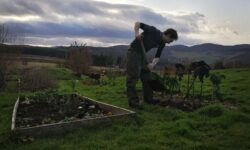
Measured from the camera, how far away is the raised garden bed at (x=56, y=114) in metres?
6.85

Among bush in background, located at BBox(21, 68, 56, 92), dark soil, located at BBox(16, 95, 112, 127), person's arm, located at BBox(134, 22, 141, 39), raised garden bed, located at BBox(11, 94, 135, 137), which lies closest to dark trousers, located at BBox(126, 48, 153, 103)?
person's arm, located at BBox(134, 22, 141, 39)

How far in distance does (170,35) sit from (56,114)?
12.2 ft

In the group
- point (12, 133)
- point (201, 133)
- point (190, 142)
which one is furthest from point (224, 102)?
point (12, 133)

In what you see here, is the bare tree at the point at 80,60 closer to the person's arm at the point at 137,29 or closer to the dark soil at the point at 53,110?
the dark soil at the point at 53,110

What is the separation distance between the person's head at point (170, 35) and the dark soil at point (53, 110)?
8.59ft

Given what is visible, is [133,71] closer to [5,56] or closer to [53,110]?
[53,110]

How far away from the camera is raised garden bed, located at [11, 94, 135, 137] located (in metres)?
6.85

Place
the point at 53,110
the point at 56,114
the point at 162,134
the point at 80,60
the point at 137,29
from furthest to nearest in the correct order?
1. the point at 80,60
2. the point at 53,110
3. the point at 137,29
4. the point at 56,114
5. the point at 162,134

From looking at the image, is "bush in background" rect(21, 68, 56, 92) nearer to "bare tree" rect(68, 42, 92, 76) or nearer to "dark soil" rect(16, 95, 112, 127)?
"dark soil" rect(16, 95, 112, 127)

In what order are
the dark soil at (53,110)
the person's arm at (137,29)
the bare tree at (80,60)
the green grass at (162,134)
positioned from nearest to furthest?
the green grass at (162,134) < the dark soil at (53,110) < the person's arm at (137,29) < the bare tree at (80,60)

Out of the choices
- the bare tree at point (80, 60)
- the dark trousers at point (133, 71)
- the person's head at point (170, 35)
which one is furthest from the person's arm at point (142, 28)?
the bare tree at point (80, 60)

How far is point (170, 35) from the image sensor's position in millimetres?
9898

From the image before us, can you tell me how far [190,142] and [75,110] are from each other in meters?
3.80

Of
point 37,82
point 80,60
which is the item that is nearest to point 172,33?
point 37,82
